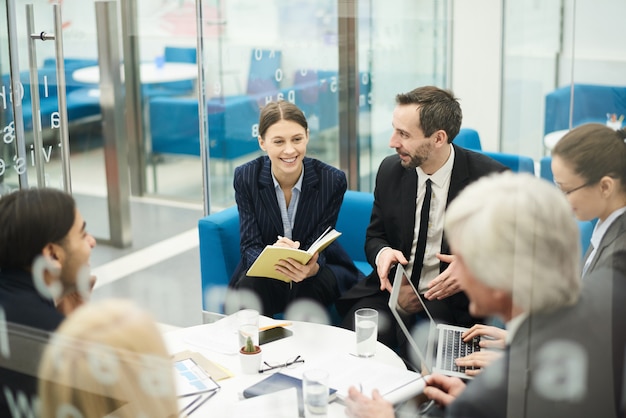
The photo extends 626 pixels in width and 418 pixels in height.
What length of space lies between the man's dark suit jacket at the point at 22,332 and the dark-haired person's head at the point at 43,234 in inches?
1.5

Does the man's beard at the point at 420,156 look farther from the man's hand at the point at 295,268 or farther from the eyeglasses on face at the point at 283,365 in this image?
the eyeglasses on face at the point at 283,365

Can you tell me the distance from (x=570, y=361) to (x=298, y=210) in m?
1.46

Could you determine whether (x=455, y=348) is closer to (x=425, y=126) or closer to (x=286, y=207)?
(x=425, y=126)

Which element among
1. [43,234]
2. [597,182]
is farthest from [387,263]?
[43,234]

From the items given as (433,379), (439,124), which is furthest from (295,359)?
(439,124)

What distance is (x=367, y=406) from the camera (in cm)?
156

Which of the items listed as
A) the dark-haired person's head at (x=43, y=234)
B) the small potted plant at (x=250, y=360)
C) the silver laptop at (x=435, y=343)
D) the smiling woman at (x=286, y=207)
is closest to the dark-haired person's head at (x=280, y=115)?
the smiling woman at (x=286, y=207)

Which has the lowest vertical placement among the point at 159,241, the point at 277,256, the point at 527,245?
the point at 159,241

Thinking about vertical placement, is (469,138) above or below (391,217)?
above

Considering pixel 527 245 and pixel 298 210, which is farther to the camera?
pixel 298 210

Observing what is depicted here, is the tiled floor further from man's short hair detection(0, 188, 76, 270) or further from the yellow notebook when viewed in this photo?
the yellow notebook

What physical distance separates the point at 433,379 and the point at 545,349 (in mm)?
416

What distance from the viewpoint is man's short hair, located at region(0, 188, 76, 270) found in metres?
1.37

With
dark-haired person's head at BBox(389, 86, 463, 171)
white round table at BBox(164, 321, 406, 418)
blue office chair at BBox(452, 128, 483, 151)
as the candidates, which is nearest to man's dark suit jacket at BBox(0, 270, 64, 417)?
white round table at BBox(164, 321, 406, 418)
